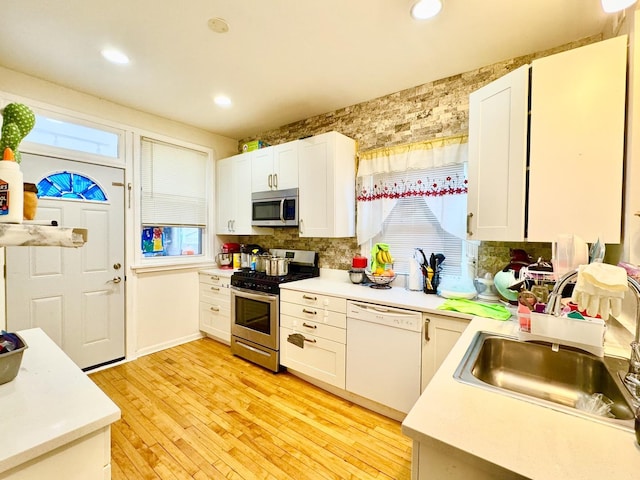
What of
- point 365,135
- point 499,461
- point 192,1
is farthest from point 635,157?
point 192,1

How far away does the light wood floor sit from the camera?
165 cm

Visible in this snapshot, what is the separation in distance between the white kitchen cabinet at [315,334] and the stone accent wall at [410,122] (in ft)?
2.28

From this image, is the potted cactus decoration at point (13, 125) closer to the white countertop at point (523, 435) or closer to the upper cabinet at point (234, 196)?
the white countertop at point (523, 435)

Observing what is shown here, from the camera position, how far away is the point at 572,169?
148 centimetres

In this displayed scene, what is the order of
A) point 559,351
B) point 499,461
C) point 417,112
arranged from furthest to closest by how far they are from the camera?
1. point 417,112
2. point 559,351
3. point 499,461

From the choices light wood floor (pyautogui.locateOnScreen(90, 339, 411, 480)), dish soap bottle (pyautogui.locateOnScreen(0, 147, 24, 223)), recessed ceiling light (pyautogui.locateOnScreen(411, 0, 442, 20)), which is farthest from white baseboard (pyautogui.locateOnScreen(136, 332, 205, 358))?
recessed ceiling light (pyautogui.locateOnScreen(411, 0, 442, 20))

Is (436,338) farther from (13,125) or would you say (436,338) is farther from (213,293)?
(213,293)

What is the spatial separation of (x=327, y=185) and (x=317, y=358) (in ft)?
5.15

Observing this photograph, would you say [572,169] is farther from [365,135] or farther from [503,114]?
[365,135]

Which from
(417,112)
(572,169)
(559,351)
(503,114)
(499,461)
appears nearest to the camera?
(499,461)

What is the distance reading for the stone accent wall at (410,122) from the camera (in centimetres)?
216

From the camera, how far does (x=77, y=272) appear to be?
2.69 meters

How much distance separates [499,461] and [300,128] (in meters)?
3.34

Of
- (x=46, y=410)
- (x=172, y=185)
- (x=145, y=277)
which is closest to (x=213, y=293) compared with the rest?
(x=145, y=277)
